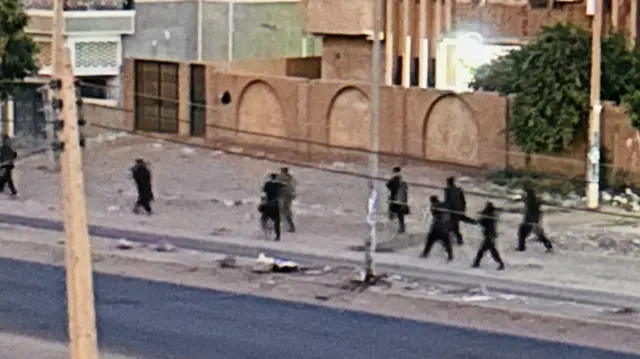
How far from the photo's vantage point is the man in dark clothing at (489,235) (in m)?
26.8

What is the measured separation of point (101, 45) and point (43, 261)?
69.4ft

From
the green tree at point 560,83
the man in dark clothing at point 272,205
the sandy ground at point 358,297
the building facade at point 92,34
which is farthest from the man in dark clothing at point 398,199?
the building facade at point 92,34

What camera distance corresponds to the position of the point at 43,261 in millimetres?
28250

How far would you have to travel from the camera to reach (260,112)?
148 ft

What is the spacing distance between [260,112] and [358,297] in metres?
20.1

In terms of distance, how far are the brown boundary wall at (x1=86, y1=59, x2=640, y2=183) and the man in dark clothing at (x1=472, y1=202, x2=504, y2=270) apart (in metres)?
9.54

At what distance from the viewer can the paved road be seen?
2045cm

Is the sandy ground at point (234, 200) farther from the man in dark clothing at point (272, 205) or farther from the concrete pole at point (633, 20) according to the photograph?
the concrete pole at point (633, 20)

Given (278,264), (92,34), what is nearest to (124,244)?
(278,264)

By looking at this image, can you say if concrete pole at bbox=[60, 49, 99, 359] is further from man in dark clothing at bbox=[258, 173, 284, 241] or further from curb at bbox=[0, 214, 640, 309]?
man in dark clothing at bbox=[258, 173, 284, 241]

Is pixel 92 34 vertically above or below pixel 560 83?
above

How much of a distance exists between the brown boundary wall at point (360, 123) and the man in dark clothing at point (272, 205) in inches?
358

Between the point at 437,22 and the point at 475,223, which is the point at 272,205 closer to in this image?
the point at 475,223

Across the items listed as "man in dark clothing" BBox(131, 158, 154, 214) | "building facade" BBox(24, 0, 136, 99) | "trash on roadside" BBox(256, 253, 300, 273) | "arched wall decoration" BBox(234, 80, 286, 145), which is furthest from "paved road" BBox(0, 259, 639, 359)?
"building facade" BBox(24, 0, 136, 99)
